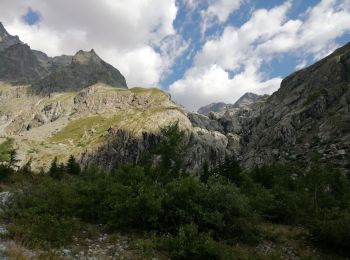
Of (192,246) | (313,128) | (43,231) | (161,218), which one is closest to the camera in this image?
(192,246)

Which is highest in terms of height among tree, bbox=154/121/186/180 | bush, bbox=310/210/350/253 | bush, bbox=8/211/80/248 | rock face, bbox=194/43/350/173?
rock face, bbox=194/43/350/173

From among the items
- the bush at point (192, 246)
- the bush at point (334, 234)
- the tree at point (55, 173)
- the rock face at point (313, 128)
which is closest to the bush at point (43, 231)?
the bush at point (192, 246)

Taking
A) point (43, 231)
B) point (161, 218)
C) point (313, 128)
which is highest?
point (313, 128)

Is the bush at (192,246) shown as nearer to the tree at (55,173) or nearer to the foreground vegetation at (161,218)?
the foreground vegetation at (161,218)

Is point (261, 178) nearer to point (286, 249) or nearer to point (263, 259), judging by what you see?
point (286, 249)

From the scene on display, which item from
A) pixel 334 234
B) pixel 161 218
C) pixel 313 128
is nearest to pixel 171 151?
pixel 161 218

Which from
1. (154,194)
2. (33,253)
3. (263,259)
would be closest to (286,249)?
(263,259)

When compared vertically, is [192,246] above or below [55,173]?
below

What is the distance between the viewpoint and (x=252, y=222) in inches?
982

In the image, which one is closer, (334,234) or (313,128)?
(334,234)

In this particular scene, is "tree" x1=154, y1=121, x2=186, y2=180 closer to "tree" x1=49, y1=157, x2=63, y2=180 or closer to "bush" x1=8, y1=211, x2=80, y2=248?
"tree" x1=49, y1=157, x2=63, y2=180

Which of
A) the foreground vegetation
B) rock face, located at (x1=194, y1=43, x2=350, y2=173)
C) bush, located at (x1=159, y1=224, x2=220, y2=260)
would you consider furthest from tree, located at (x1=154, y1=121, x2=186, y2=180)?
rock face, located at (x1=194, y1=43, x2=350, y2=173)

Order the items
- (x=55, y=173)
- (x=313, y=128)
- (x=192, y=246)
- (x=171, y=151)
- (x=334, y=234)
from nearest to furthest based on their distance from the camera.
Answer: (x=192, y=246), (x=334, y=234), (x=171, y=151), (x=55, y=173), (x=313, y=128)

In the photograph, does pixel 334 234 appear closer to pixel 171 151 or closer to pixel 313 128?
pixel 171 151
